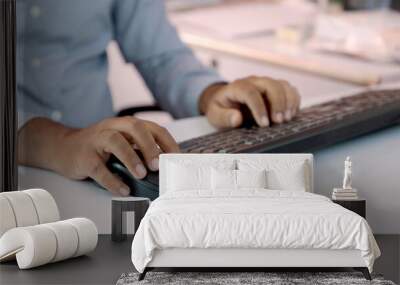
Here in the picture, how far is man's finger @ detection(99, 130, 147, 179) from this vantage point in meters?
5.57

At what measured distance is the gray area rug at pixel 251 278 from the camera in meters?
4.34

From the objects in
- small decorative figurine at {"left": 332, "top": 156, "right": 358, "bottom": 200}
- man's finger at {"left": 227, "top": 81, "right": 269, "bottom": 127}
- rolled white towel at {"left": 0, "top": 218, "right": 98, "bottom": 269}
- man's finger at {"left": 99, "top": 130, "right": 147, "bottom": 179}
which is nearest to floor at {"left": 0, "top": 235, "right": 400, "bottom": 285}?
rolled white towel at {"left": 0, "top": 218, "right": 98, "bottom": 269}

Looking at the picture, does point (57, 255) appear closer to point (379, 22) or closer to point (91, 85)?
point (91, 85)

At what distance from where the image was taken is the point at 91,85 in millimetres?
5867

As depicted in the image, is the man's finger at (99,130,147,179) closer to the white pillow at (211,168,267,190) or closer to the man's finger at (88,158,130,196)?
the man's finger at (88,158,130,196)

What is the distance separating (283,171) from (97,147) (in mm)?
1252

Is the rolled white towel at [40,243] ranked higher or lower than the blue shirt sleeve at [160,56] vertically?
lower

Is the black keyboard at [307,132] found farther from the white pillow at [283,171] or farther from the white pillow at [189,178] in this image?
the white pillow at [189,178]

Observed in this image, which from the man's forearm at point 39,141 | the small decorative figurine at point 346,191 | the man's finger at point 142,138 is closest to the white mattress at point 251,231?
the small decorative figurine at point 346,191

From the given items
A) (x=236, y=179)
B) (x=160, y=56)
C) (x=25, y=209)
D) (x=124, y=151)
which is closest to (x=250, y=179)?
(x=236, y=179)

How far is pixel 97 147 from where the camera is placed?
18.7 feet

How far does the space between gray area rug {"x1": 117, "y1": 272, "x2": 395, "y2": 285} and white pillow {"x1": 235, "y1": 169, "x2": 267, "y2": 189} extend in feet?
2.57

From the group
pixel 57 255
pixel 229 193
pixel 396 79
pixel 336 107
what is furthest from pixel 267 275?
pixel 396 79

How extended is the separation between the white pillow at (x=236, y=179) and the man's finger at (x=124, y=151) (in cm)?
58
